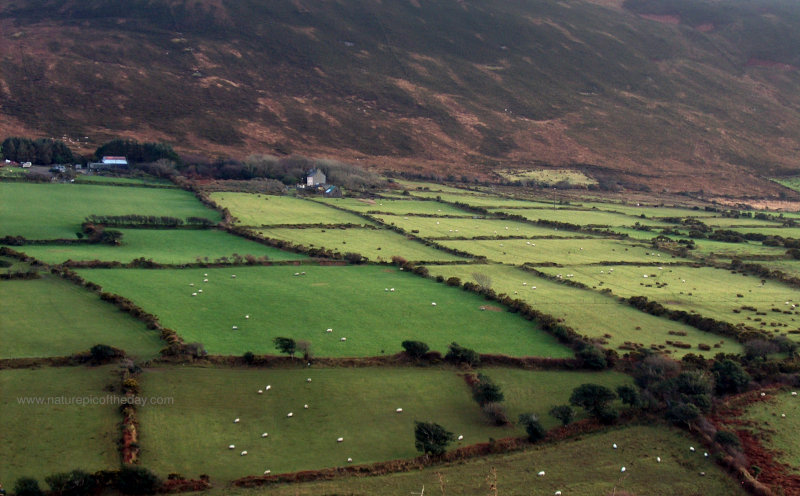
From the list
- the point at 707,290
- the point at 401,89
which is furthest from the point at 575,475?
the point at 401,89

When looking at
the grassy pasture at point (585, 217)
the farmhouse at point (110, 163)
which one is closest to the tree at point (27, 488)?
the grassy pasture at point (585, 217)

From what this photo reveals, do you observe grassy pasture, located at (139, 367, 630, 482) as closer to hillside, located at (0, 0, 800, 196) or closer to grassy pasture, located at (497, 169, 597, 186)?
hillside, located at (0, 0, 800, 196)

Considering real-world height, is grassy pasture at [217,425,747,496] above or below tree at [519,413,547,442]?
below

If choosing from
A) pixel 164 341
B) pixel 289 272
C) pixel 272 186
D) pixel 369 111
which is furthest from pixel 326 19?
pixel 164 341

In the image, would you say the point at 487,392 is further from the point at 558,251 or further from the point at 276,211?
the point at 276,211

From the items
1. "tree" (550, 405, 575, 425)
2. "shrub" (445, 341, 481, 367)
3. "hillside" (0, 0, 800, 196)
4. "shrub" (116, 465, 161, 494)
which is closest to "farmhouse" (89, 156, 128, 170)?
"hillside" (0, 0, 800, 196)

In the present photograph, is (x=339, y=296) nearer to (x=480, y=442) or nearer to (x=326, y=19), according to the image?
(x=480, y=442)
